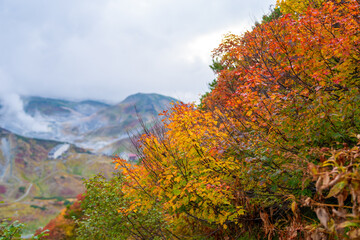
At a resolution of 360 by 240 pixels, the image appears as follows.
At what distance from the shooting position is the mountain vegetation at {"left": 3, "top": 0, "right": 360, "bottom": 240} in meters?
4.03

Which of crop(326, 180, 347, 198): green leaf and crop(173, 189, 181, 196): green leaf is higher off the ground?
crop(173, 189, 181, 196): green leaf

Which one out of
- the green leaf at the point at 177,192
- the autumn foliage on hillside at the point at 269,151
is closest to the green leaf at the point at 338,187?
the autumn foliage on hillside at the point at 269,151

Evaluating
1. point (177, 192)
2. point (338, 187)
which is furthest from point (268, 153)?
point (338, 187)

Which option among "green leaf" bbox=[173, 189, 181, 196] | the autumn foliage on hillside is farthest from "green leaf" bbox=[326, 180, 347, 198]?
"green leaf" bbox=[173, 189, 181, 196]

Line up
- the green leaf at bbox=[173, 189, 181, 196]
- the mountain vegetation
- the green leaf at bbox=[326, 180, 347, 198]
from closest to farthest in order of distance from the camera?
the green leaf at bbox=[326, 180, 347, 198], the mountain vegetation, the green leaf at bbox=[173, 189, 181, 196]

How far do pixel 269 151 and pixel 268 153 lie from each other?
58mm

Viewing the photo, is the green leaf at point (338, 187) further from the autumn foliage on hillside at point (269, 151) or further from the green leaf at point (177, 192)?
the green leaf at point (177, 192)

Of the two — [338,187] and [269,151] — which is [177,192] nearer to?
[269,151]

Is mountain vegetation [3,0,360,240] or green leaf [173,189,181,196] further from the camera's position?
green leaf [173,189,181,196]

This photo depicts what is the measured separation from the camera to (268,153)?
15.4ft

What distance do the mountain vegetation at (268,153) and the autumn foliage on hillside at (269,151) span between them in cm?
3

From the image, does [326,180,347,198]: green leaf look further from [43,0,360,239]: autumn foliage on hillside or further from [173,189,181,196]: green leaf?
[173,189,181,196]: green leaf

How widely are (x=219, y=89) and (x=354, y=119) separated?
6.79 m

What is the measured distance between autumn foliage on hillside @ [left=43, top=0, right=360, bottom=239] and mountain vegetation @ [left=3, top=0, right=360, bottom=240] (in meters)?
0.03
